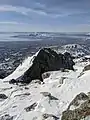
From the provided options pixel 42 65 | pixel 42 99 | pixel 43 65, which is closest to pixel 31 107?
pixel 42 99

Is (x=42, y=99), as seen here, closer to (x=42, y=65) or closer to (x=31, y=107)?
(x=31, y=107)

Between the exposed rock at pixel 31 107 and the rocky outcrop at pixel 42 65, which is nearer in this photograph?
the exposed rock at pixel 31 107

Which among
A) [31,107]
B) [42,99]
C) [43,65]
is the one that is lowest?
[31,107]

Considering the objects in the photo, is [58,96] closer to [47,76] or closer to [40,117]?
[40,117]

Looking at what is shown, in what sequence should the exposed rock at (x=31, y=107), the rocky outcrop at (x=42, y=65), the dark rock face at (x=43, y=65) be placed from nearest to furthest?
1. the exposed rock at (x=31, y=107)
2. the rocky outcrop at (x=42, y=65)
3. the dark rock face at (x=43, y=65)

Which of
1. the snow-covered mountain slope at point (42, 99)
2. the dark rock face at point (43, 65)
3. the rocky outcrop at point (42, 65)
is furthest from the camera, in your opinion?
the dark rock face at point (43, 65)

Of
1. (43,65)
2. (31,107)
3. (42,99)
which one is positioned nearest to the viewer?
(31,107)

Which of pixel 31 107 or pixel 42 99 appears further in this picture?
pixel 42 99

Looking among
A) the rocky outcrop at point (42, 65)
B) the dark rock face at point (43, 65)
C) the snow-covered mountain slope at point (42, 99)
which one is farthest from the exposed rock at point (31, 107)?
the dark rock face at point (43, 65)

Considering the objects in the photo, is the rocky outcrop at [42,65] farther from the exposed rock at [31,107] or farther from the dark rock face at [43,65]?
the exposed rock at [31,107]

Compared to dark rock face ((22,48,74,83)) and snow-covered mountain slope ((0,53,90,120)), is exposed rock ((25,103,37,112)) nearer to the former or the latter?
snow-covered mountain slope ((0,53,90,120))
